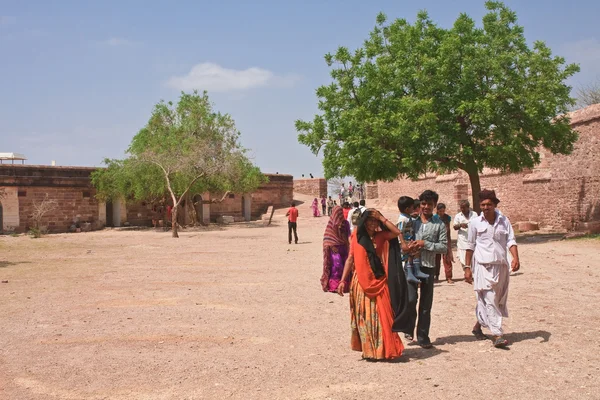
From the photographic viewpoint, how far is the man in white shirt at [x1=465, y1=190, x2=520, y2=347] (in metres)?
5.93

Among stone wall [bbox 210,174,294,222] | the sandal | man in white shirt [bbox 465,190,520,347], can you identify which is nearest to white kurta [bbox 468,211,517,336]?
man in white shirt [bbox 465,190,520,347]

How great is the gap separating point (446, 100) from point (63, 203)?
72.2 ft

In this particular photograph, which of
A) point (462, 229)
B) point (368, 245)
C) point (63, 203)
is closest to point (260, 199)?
point (63, 203)

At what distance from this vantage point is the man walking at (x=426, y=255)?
5.89 m

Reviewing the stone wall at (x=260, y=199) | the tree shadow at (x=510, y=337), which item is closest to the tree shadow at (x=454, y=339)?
the tree shadow at (x=510, y=337)

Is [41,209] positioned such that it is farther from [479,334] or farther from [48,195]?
[479,334]

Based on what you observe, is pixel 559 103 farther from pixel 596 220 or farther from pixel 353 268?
pixel 353 268

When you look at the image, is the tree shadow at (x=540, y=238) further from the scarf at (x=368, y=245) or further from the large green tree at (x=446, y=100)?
the scarf at (x=368, y=245)

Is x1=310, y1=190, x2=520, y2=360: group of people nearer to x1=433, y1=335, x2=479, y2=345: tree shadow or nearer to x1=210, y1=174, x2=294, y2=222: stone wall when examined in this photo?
x1=433, y1=335, x2=479, y2=345: tree shadow

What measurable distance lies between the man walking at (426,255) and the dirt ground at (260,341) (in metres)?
0.25

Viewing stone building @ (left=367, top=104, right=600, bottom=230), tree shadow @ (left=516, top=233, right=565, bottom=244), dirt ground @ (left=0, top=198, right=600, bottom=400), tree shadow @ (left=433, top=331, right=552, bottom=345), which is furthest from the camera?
stone building @ (left=367, top=104, right=600, bottom=230)

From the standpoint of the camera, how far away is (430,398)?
14.4 ft

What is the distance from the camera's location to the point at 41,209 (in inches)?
1157

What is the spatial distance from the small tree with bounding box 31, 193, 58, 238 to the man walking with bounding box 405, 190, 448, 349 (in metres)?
25.8
